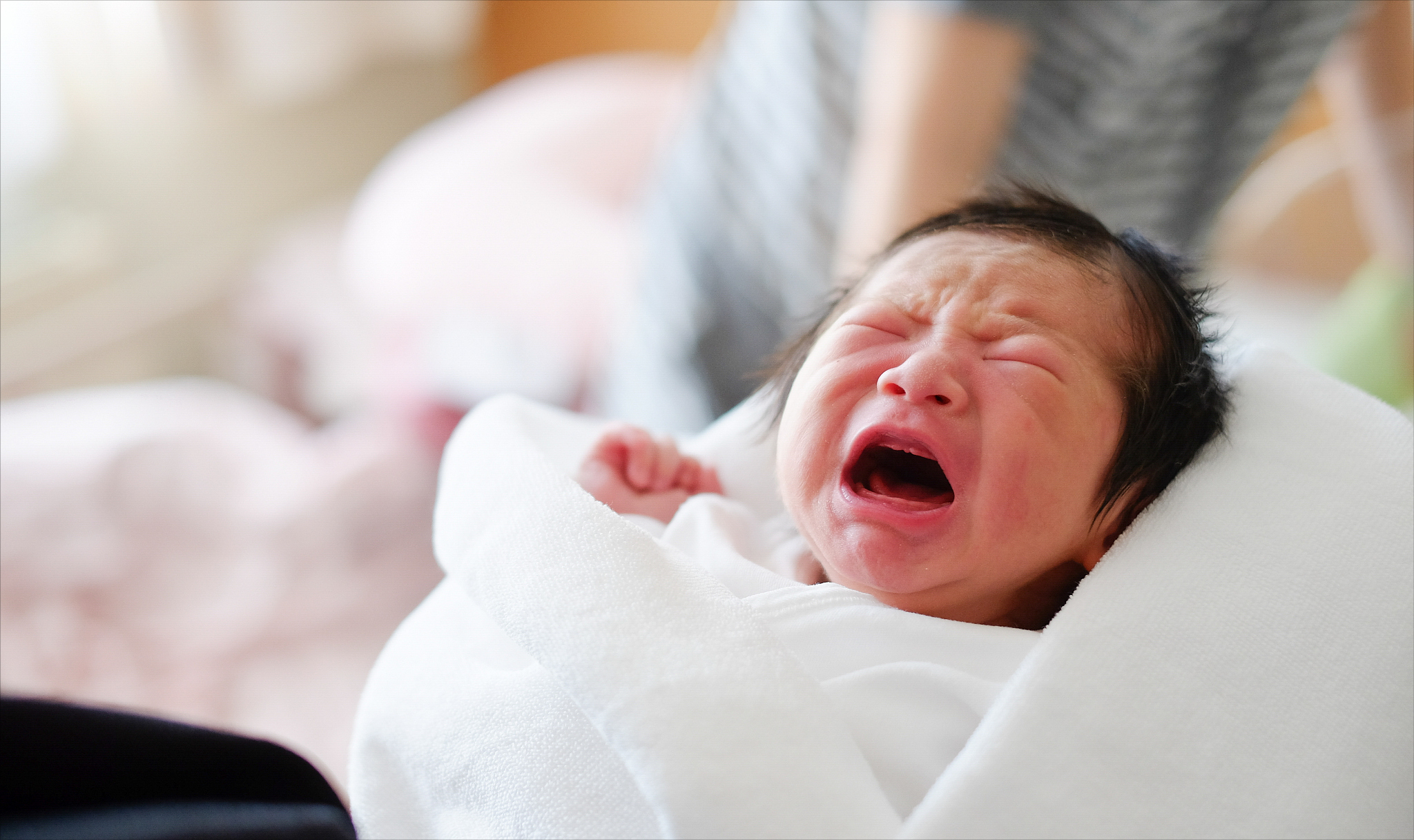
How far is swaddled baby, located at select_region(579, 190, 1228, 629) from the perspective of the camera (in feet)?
1.73

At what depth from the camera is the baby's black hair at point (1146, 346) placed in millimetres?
560

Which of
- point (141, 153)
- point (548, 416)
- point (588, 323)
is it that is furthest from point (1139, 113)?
point (141, 153)

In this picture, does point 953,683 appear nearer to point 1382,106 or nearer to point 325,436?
point 1382,106

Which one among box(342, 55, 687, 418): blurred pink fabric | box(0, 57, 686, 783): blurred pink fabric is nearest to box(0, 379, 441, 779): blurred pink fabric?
box(0, 57, 686, 783): blurred pink fabric

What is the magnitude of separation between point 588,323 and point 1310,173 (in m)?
1.16

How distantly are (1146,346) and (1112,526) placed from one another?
10 centimetres

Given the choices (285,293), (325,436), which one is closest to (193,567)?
(325,436)

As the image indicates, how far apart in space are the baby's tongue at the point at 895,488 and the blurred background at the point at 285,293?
35cm

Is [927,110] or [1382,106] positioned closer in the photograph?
[927,110]

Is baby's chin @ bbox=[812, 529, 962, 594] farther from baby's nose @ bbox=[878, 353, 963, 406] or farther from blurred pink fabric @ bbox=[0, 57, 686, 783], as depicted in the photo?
blurred pink fabric @ bbox=[0, 57, 686, 783]

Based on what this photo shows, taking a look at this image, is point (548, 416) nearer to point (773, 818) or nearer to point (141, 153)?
point (773, 818)

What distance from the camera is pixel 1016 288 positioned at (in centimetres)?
57

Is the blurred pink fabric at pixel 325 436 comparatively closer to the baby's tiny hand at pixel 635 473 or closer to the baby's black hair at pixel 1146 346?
the baby's tiny hand at pixel 635 473

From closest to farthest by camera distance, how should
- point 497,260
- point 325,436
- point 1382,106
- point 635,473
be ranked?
1. point 635,473
2. point 1382,106
3. point 325,436
4. point 497,260
